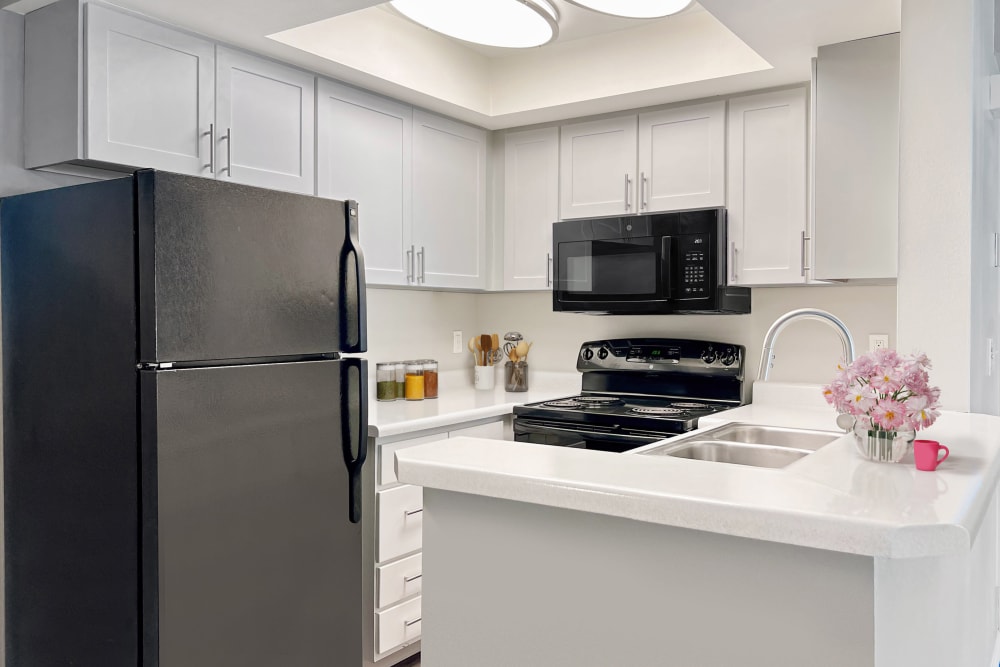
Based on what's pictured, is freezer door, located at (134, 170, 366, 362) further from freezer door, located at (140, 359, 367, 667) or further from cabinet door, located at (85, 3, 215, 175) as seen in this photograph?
cabinet door, located at (85, 3, 215, 175)

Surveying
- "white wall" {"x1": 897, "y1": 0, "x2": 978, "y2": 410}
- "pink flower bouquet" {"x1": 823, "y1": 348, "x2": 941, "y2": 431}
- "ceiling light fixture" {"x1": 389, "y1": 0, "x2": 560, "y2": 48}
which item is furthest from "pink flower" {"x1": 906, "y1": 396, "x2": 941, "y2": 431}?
"ceiling light fixture" {"x1": 389, "y1": 0, "x2": 560, "y2": 48}

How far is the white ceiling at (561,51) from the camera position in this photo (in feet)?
7.34

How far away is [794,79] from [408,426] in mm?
1926

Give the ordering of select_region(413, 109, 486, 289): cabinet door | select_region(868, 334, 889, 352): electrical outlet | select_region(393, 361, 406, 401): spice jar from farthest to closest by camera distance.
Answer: select_region(393, 361, 406, 401): spice jar < select_region(413, 109, 486, 289): cabinet door < select_region(868, 334, 889, 352): electrical outlet

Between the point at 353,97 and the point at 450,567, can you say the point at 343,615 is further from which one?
the point at 353,97

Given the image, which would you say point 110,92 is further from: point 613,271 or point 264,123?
point 613,271

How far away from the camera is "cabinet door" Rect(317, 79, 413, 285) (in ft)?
9.24

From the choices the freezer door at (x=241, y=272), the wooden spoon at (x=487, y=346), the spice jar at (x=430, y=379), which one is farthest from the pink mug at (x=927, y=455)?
the wooden spoon at (x=487, y=346)

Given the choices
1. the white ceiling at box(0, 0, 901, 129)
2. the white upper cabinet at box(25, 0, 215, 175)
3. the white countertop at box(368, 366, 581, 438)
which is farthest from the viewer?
the white countertop at box(368, 366, 581, 438)

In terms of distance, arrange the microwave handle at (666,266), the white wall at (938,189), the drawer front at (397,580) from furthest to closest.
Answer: the microwave handle at (666,266) < the drawer front at (397,580) < the white wall at (938,189)

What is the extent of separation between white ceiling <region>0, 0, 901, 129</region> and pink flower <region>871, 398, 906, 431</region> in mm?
1357

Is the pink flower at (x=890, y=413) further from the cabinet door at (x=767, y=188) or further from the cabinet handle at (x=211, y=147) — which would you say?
the cabinet handle at (x=211, y=147)

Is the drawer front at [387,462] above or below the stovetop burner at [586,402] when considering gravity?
below

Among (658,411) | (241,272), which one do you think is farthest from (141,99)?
(658,411)
